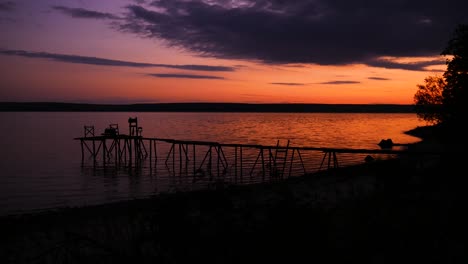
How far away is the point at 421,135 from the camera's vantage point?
82375 mm

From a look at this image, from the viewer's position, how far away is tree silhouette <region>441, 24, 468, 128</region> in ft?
120

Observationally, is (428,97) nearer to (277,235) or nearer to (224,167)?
(224,167)

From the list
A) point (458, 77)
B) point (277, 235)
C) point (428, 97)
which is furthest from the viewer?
point (428, 97)

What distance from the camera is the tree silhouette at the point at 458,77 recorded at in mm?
36656

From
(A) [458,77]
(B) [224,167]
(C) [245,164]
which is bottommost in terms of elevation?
(B) [224,167]

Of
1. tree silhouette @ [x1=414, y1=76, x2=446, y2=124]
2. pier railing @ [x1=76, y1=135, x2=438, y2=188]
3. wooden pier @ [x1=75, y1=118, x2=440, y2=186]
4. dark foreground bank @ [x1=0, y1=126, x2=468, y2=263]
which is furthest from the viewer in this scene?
tree silhouette @ [x1=414, y1=76, x2=446, y2=124]

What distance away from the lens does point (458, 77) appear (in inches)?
1489

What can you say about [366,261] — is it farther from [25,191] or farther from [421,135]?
[421,135]

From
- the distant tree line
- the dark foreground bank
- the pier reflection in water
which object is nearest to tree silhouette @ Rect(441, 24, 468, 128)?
the distant tree line

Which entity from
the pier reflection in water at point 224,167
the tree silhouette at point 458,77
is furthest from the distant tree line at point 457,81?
the pier reflection in water at point 224,167

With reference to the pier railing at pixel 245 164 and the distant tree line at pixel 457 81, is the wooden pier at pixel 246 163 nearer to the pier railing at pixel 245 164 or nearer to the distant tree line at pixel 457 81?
the pier railing at pixel 245 164

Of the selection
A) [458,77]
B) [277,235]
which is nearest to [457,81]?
[458,77]

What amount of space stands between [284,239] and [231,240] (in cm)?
125

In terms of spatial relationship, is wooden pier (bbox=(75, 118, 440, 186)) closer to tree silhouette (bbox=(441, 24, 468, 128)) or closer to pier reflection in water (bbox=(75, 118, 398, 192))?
pier reflection in water (bbox=(75, 118, 398, 192))
